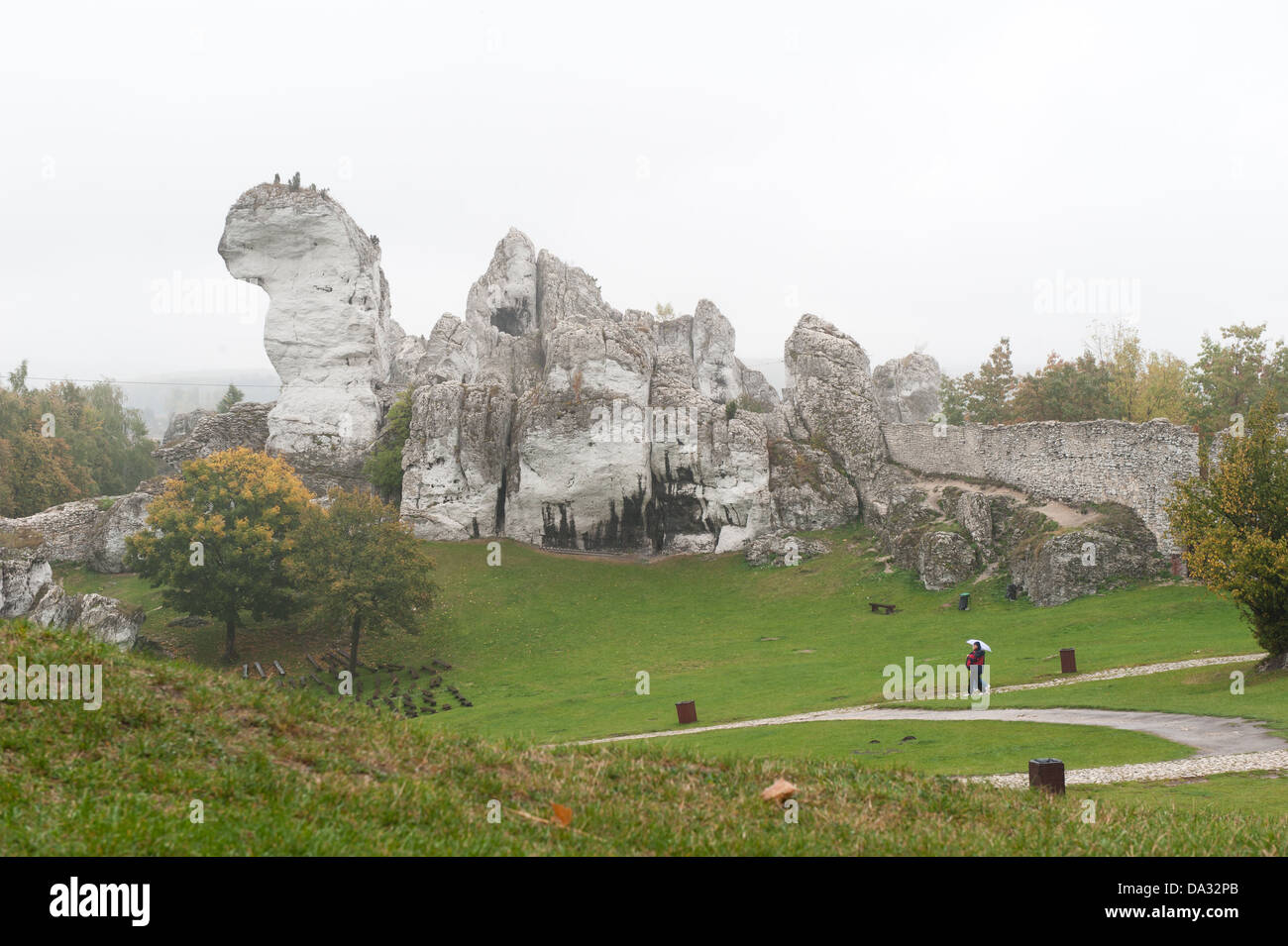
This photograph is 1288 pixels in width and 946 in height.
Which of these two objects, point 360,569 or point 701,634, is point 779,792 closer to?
point 701,634

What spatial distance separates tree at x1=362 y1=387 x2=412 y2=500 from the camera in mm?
68688

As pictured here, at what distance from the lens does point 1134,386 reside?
73375mm

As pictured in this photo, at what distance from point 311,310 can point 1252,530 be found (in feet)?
222

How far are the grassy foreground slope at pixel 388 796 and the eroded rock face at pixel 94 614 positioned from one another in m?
37.1

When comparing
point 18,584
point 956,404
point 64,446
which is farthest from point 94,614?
point 956,404

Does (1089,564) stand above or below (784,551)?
above

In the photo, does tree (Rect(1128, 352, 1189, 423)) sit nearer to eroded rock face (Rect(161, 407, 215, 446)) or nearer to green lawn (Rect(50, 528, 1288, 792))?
green lawn (Rect(50, 528, 1288, 792))

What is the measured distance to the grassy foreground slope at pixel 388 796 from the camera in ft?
27.0

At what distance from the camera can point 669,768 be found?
12852 millimetres

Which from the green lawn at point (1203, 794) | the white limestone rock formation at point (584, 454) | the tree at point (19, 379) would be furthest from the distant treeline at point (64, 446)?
the green lawn at point (1203, 794)

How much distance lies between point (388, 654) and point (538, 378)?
2819 cm

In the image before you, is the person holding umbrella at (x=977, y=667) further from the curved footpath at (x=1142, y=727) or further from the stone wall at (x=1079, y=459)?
the stone wall at (x=1079, y=459)
